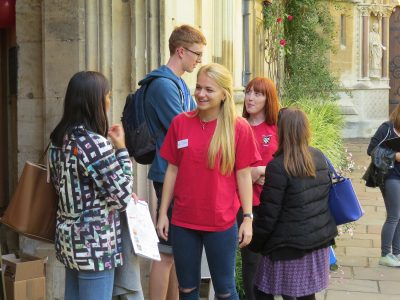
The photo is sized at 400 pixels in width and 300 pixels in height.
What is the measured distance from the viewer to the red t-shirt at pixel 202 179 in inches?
144

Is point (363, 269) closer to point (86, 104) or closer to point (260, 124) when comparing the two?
point (260, 124)

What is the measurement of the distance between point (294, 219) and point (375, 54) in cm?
1855

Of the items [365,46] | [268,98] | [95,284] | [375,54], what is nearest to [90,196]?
[95,284]

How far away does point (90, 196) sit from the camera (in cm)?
332

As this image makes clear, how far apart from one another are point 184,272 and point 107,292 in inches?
20.2


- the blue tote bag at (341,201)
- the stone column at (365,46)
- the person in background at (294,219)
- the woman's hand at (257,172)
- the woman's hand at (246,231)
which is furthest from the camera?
the stone column at (365,46)

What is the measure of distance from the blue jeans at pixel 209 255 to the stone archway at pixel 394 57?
2067cm

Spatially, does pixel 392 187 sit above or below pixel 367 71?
below

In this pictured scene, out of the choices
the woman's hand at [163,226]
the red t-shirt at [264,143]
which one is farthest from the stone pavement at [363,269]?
the woman's hand at [163,226]

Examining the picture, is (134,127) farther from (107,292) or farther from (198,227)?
(107,292)

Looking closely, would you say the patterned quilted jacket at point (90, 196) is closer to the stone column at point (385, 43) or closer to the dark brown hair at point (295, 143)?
the dark brown hair at point (295, 143)

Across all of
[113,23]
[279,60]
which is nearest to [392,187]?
[113,23]

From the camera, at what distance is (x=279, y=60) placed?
14.4 meters

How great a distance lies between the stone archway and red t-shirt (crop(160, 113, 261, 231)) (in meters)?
20.6
